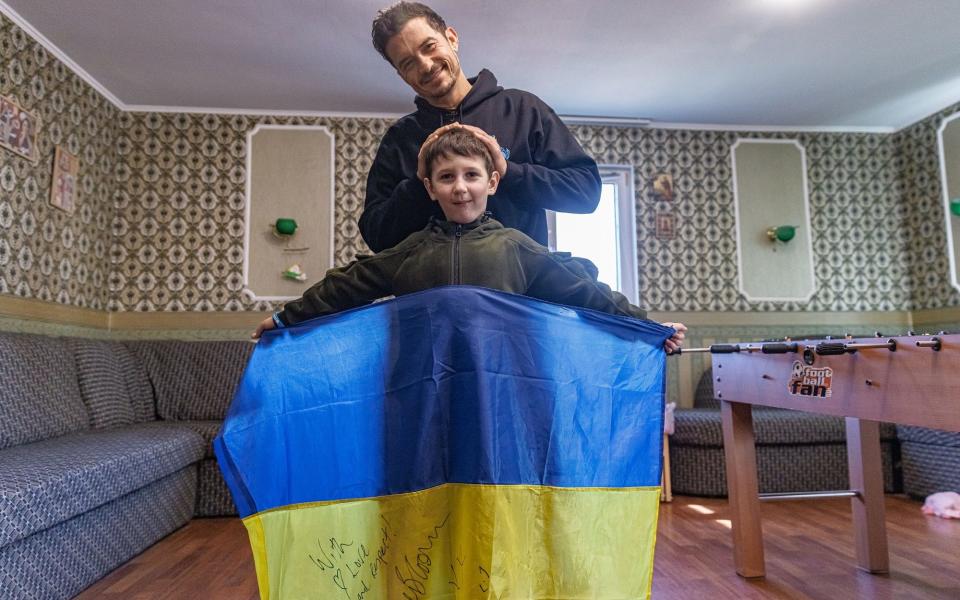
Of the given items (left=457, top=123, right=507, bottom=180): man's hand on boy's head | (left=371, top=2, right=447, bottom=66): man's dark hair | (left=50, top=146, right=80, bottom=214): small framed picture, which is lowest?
(left=457, top=123, right=507, bottom=180): man's hand on boy's head

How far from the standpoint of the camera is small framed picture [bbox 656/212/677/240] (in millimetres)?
4676

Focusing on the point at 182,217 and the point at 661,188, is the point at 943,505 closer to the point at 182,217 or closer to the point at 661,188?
the point at 661,188

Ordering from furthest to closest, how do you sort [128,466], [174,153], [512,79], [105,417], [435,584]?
[174,153], [512,79], [105,417], [128,466], [435,584]

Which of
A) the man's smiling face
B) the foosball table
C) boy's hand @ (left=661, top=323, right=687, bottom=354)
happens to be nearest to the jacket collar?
the man's smiling face

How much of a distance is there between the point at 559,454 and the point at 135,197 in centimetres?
419

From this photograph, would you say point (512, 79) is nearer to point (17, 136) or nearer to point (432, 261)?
point (17, 136)

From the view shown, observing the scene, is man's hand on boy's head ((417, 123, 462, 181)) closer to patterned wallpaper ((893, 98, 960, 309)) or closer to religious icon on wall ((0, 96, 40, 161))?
religious icon on wall ((0, 96, 40, 161))

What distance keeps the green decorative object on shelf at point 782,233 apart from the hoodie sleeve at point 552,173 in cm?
382

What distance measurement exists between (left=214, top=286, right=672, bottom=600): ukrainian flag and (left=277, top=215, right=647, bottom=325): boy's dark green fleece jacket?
0.05 meters

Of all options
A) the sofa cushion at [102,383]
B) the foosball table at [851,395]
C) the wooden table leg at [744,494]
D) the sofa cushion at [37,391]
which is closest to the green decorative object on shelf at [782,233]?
the foosball table at [851,395]

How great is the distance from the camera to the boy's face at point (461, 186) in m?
1.19

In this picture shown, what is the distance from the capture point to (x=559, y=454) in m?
1.11

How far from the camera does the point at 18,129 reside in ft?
10.3

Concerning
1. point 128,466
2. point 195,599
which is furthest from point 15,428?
point 195,599
